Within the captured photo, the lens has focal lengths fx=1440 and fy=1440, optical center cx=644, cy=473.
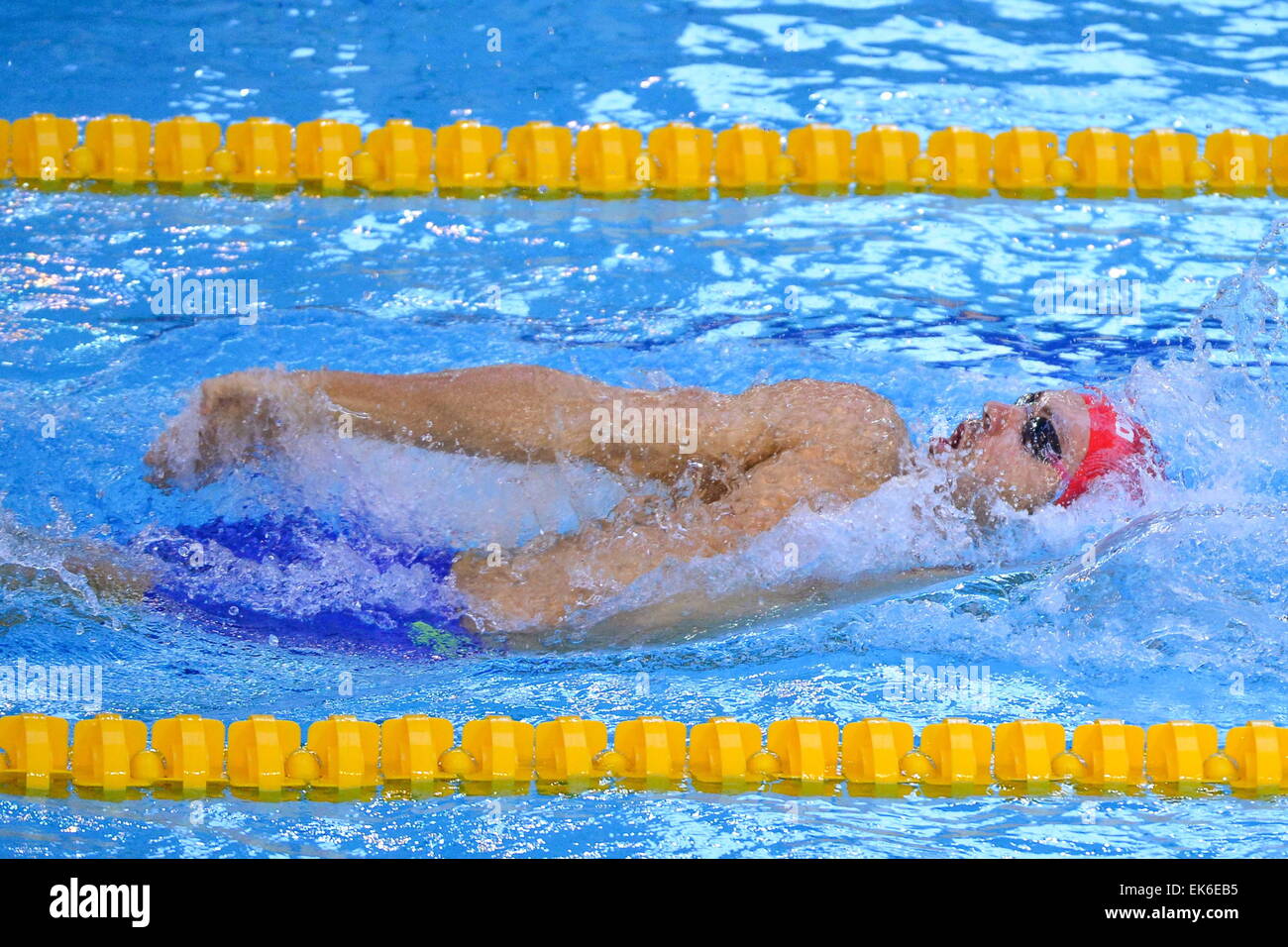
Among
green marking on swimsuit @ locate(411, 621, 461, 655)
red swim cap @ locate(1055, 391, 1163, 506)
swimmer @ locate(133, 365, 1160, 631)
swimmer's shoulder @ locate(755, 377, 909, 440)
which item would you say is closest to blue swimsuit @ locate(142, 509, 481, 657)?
green marking on swimsuit @ locate(411, 621, 461, 655)

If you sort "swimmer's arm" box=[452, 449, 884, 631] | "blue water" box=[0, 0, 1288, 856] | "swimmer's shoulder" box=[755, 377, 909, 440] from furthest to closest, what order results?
"swimmer's shoulder" box=[755, 377, 909, 440] < "swimmer's arm" box=[452, 449, 884, 631] < "blue water" box=[0, 0, 1288, 856]

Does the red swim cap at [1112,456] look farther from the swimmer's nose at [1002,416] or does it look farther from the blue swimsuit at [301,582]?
the blue swimsuit at [301,582]

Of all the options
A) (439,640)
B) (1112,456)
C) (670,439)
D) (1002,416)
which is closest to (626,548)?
(670,439)

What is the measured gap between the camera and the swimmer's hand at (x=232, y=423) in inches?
129

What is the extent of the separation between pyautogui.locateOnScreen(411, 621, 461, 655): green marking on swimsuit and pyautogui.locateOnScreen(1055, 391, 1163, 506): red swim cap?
4.70 ft

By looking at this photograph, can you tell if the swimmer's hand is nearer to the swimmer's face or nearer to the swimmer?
the swimmer

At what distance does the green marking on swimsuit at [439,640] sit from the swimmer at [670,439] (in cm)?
14

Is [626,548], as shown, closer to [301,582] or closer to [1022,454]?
[301,582]

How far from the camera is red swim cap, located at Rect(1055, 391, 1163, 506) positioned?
10.9 ft

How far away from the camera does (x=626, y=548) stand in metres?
3.21

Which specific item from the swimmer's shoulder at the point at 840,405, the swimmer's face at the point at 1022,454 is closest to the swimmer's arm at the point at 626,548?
the swimmer's shoulder at the point at 840,405

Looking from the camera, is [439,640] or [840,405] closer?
[439,640]

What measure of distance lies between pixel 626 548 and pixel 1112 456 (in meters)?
1.15

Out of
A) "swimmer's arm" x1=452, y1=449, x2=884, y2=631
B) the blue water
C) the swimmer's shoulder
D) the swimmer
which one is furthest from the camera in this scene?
the swimmer's shoulder
